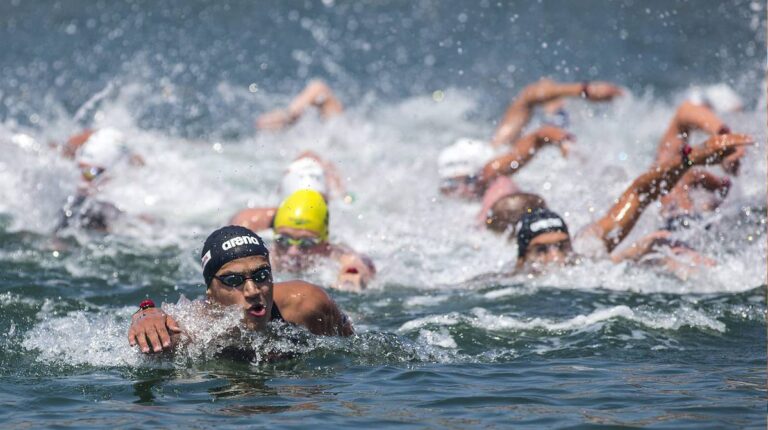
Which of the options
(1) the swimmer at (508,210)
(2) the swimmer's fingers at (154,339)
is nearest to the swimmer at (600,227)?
(1) the swimmer at (508,210)

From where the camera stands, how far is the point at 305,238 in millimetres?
9594

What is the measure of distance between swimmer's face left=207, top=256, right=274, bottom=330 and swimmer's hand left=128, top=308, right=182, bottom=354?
354 millimetres

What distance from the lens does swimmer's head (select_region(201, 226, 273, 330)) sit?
6.73 m

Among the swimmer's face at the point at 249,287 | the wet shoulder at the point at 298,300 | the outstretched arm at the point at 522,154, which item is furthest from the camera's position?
the outstretched arm at the point at 522,154

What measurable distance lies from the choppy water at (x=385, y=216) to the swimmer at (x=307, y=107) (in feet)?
0.80

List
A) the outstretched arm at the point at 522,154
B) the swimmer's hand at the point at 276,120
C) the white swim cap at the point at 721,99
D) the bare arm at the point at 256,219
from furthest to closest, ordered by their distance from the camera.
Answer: the swimmer's hand at the point at 276,120
the white swim cap at the point at 721,99
the outstretched arm at the point at 522,154
the bare arm at the point at 256,219

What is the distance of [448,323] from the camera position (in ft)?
27.5

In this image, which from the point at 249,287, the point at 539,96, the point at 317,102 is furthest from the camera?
the point at 317,102

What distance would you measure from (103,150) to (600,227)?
571 centimetres

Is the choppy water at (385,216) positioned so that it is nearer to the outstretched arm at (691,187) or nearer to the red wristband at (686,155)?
the outstretched arm at (691,187)

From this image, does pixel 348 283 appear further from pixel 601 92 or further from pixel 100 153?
pixel 601 92

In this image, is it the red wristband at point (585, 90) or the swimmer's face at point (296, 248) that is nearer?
the swimmer's face at point (296, 248)

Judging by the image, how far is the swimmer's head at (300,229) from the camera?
959cm

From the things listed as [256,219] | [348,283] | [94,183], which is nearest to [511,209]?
[348,283]
